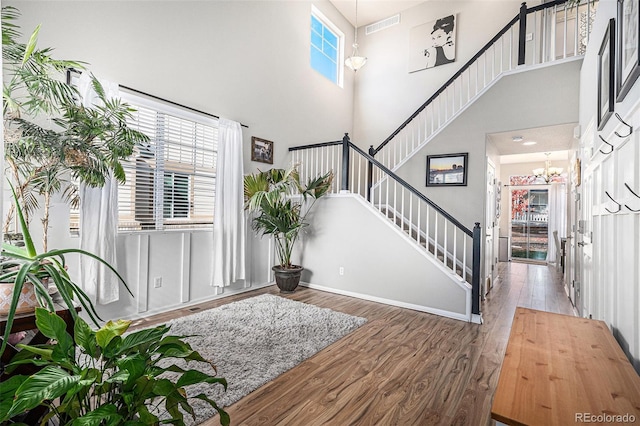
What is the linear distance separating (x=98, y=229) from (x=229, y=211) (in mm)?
1507

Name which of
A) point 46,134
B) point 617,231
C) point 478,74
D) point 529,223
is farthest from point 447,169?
point 529,223

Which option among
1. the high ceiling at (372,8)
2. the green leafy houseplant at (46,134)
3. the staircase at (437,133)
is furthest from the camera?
the high ceiling at (372,8)

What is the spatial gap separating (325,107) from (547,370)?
593cm

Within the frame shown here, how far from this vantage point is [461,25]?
6.13 metres

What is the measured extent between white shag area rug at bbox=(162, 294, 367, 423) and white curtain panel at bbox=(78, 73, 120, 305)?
768mm

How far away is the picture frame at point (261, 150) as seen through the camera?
4.78 meters

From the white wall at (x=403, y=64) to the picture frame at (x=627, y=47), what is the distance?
4.93m

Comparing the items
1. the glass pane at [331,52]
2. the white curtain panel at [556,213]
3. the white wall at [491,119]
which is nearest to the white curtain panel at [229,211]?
the white wall at [491,119]

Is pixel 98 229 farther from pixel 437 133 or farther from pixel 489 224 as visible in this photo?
pixel 489 224

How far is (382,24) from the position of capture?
7008mm

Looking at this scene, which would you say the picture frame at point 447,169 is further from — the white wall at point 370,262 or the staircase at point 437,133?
the white wall at point 370,262

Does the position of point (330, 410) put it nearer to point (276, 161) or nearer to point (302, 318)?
point (302, 318)

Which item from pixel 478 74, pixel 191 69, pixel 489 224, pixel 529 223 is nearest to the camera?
pixel 191 69

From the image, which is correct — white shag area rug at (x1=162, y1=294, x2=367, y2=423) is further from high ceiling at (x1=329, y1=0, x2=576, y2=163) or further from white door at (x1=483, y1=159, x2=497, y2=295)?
high ceiling at (x1=329, y1=0, x2=576, y2=163)
